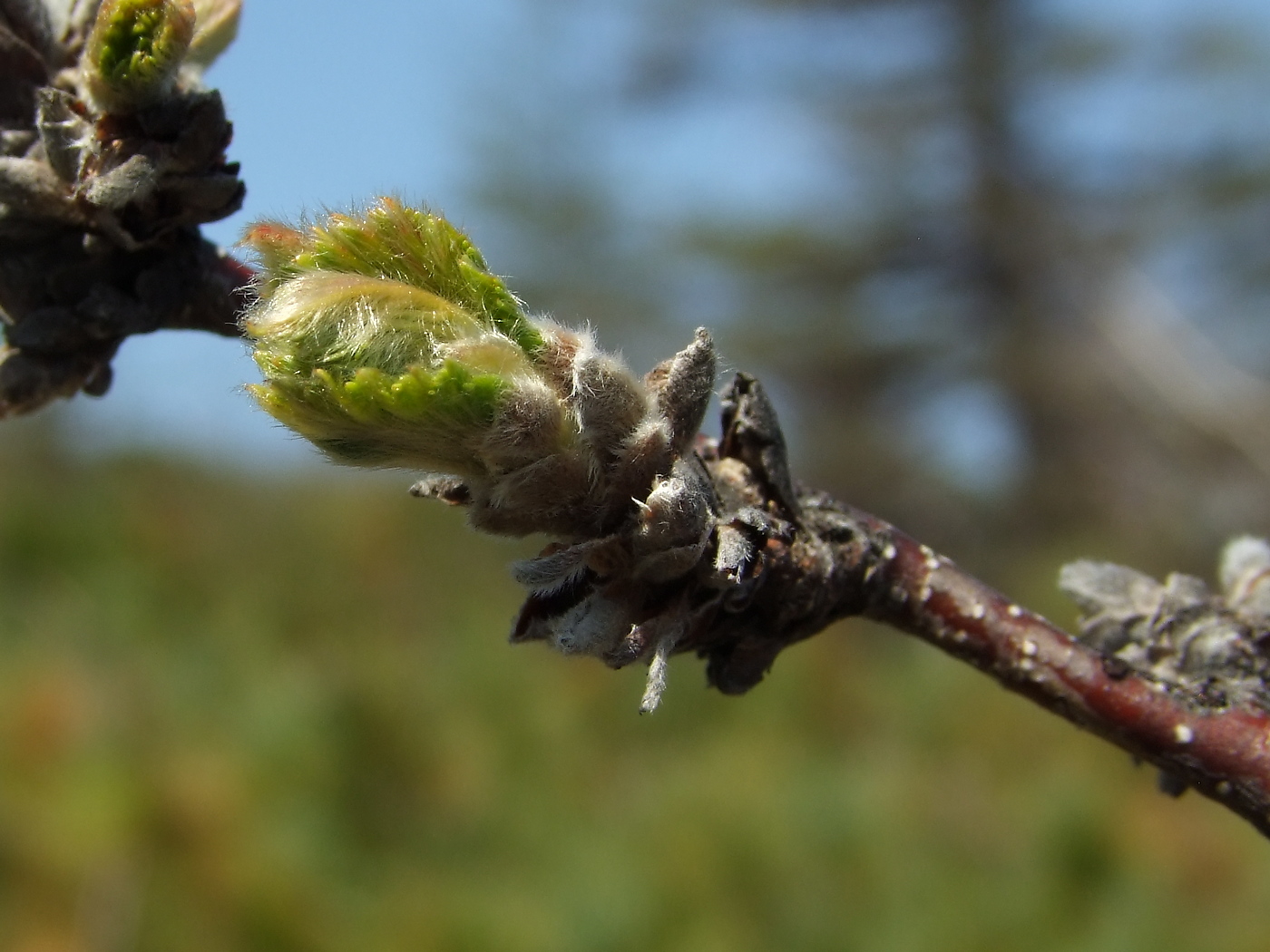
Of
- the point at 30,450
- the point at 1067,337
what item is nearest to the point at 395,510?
the point at 30,450

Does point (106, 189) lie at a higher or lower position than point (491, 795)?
lower

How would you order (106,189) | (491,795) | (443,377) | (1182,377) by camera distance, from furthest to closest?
(1182,377), (491,795), (106,189), (443,377)

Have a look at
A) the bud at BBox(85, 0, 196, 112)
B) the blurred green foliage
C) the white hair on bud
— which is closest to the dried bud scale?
the bud at BBox(85, 0, 196, 112)

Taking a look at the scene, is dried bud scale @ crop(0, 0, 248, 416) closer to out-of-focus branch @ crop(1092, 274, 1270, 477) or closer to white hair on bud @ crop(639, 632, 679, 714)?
white hair on bud @ crop(639, 632, 679, 714)

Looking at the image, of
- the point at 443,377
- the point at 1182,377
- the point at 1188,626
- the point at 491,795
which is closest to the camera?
the point at 443,377

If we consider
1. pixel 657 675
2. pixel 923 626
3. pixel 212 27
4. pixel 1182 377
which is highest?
pixel 1182 377

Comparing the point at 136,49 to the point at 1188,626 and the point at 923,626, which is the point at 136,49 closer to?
the point at 923,626

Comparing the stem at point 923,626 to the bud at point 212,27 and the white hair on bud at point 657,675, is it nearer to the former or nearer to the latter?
the white hair on bud at point 657,675

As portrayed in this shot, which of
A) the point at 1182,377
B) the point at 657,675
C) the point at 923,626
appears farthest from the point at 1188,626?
the point at 1182,377
